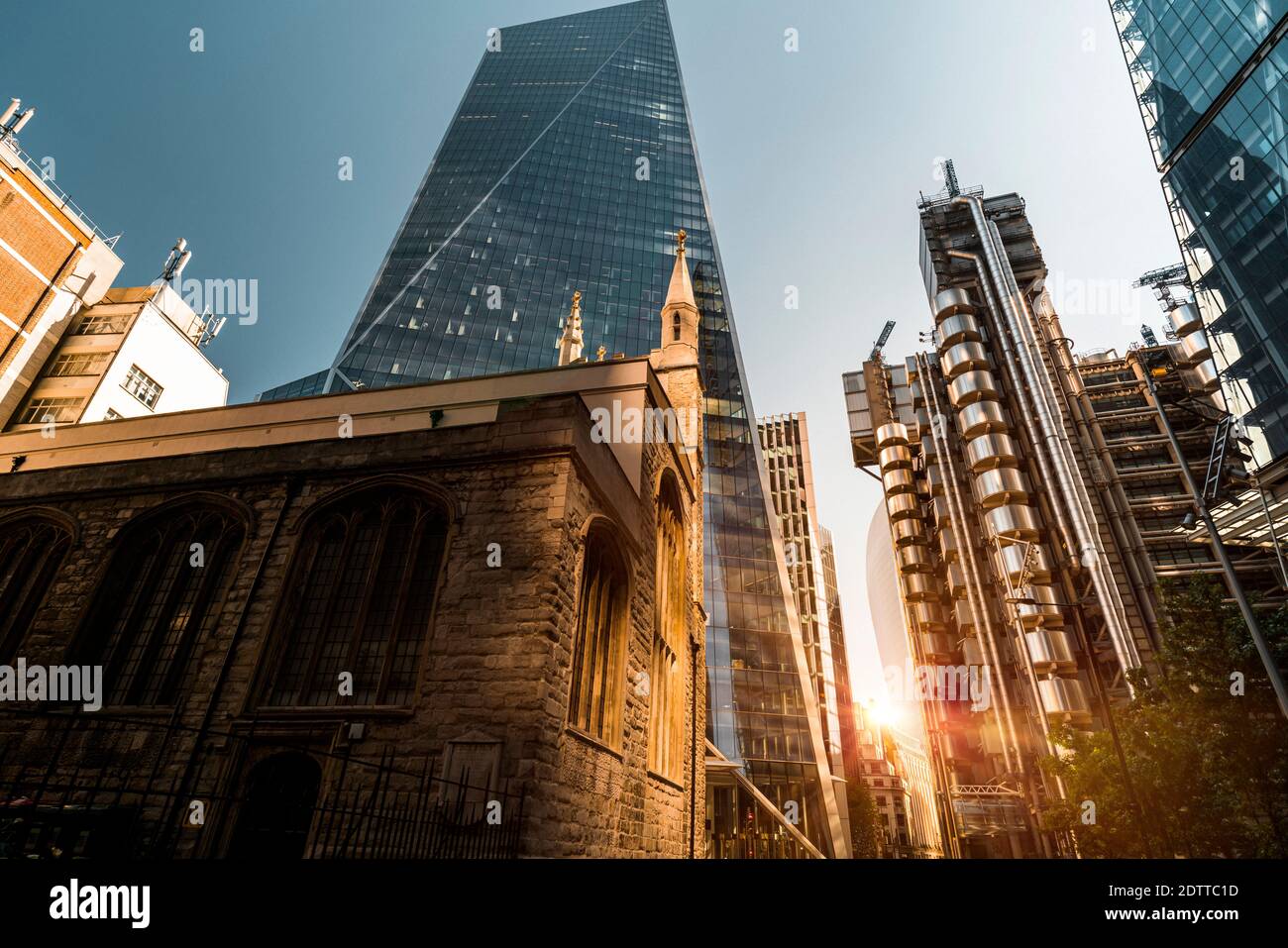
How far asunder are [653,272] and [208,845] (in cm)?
7052

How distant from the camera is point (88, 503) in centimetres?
1315

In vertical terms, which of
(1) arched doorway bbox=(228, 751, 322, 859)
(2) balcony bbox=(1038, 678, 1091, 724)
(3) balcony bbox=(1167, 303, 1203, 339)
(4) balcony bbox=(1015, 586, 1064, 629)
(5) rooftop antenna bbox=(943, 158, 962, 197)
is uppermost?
(5) rooftop antenna bbox=(943, 158, 962, 197)

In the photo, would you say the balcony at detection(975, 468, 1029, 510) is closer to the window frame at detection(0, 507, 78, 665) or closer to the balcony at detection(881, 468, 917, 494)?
the balcony at detection(881, 468, 917, 494)

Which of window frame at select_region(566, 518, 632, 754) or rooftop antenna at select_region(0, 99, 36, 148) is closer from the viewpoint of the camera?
window frame at select_region(566, 518, 632, 754)

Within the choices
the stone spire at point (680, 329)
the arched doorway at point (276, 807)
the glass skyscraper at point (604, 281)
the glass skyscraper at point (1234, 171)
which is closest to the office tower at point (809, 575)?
the glass skyscraper at point (604, 281)

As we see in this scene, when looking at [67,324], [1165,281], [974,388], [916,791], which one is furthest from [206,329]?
[916,791]

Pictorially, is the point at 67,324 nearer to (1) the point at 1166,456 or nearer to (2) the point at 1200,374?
(1) the point at 1166,456

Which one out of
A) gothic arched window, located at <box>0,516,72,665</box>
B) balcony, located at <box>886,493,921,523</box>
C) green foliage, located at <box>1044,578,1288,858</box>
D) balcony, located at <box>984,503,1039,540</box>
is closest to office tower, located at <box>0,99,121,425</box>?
gothic arched window, located at <box>0,516,72,665</box>

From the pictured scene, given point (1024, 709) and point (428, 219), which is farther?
point (428, 219)

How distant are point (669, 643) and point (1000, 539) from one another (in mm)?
36323

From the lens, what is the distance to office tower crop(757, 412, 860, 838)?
68.3 m

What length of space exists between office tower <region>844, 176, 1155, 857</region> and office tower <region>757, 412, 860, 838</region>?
13.6 metres
